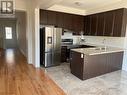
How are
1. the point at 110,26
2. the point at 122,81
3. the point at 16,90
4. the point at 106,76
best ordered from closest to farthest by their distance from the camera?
the point at 16,90
the point at 122,81
the point at 106,76
the point at 110,26

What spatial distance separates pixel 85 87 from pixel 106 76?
47.7 inches

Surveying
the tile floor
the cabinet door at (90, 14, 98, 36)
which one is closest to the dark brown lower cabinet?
the tile floor

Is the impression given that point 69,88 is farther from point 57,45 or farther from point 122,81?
point 57,45

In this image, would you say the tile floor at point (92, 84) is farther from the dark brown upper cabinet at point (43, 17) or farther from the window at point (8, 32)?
the window at point (8, 32)

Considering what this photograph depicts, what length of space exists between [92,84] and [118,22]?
2604 mm

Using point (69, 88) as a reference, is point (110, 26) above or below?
above

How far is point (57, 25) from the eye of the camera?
525 cm

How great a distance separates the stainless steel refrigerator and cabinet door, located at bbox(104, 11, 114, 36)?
200 cm

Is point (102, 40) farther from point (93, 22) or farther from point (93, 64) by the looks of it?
point (93, 64)

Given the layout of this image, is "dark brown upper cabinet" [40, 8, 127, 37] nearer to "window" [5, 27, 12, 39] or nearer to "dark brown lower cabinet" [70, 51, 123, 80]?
"dark brown lower cabinet" [70, 51, 123, 80]

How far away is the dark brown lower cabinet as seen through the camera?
3.46 m

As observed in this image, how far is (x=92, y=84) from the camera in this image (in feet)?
10.7

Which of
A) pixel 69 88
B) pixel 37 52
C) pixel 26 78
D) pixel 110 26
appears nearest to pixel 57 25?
pixel 37 52

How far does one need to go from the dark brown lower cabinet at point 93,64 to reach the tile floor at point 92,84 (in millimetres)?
173
